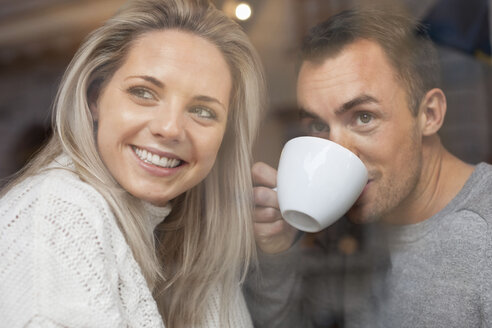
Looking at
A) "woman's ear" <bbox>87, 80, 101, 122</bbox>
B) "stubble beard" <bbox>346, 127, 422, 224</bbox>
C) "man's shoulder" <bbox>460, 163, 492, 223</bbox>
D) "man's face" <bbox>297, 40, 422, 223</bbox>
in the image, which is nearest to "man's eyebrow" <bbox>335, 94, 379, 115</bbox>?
"man's face" <bbox>297, 40, 422, 223</bbox>

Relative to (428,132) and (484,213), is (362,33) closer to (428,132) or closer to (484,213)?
(428,132)

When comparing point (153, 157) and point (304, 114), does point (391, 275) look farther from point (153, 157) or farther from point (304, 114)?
point (153, 157)

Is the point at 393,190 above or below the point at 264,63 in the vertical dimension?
below

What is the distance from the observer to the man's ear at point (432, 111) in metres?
0.75

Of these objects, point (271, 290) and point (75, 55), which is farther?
point (271, 290)

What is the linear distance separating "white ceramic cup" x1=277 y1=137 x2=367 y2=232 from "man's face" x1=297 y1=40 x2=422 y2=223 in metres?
0.03

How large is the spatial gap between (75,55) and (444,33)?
2.09 feet

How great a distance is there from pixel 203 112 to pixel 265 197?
0.61 ft

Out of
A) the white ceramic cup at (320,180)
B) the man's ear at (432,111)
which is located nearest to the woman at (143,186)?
the white ceramic cup at (320,180)

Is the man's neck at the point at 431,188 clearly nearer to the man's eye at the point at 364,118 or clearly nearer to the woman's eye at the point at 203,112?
the man's eye at the point at 364,118

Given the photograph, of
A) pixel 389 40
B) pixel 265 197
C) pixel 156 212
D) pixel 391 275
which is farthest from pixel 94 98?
pixel 391 275

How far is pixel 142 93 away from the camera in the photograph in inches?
25.9

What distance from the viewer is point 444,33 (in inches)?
32.9

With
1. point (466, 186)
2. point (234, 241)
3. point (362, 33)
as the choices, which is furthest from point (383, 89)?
point (234, 241)
